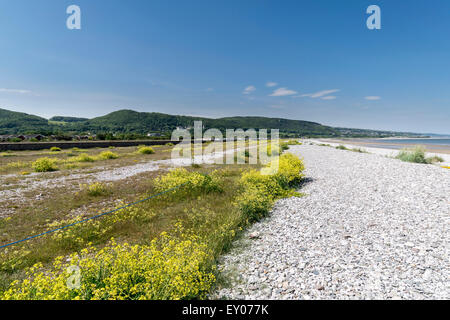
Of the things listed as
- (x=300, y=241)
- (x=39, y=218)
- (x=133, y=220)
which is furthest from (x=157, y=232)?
(x=39, y=218)

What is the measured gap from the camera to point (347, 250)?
4.30m

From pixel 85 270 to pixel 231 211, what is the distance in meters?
4.59

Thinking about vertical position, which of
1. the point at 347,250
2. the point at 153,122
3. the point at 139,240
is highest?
the point at 153,122

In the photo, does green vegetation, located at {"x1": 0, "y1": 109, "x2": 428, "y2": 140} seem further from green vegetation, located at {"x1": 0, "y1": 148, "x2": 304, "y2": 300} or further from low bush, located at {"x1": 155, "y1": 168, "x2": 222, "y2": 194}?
green vegetation, located at {"x1": 0, "y1": 148, "x2": 304, "y2": 300}

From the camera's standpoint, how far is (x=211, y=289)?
3.36m

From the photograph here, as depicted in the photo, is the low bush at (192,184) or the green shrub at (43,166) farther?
the green shrub at (43,166)

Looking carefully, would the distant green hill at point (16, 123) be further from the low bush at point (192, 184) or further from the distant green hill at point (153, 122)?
the low bush at point (192, 184)

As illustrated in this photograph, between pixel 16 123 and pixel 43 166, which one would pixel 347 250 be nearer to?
pixel 43 166

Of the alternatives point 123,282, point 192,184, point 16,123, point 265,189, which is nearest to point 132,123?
point 16,123

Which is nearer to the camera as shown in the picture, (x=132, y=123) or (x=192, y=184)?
(x=192, y=184)

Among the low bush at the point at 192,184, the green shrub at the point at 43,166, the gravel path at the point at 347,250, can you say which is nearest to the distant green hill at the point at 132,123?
the green shrub at the point at 43,166

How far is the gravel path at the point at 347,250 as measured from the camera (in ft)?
10.5

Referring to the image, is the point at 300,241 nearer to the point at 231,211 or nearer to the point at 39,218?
the point at 231,211

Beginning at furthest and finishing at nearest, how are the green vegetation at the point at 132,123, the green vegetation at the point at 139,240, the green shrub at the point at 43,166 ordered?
the green vegetation at the point at 132,123
the green shrub at the point at 43,166
the green vegetation at the point at 139,240
